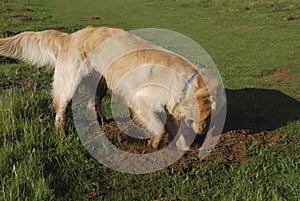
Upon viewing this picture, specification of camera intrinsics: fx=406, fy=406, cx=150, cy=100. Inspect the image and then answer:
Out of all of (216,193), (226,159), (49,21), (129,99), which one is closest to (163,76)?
(129,99)

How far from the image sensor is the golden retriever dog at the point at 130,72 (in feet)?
16.5

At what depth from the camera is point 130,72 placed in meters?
5.51

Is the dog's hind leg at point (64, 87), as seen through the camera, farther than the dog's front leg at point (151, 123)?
Yes

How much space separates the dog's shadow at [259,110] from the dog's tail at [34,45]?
2797mm

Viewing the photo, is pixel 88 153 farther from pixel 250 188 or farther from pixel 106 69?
pixel 250 188

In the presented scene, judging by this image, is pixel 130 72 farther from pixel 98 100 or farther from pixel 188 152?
pixel 188 152

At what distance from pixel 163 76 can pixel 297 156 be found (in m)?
1.95

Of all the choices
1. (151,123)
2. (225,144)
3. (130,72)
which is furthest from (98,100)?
(225,144)

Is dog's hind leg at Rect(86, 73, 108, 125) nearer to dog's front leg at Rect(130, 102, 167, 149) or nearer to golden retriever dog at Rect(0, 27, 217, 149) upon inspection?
golden retriever dog at Rect(0, 27, 217, 149)

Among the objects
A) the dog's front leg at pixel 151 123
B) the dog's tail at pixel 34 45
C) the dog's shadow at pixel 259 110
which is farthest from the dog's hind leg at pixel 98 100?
the dog's shadow at pixel 259 110

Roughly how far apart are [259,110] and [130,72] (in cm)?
279

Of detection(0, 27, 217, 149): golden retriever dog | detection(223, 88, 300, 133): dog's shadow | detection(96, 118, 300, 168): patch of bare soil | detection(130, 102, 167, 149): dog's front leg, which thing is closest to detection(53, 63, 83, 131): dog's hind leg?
detection(0, 27, 217, 149): golden retriever dog

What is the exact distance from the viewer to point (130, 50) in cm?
559

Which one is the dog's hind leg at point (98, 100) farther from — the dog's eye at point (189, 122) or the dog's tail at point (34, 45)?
the dog's eye at point (189, 122)
